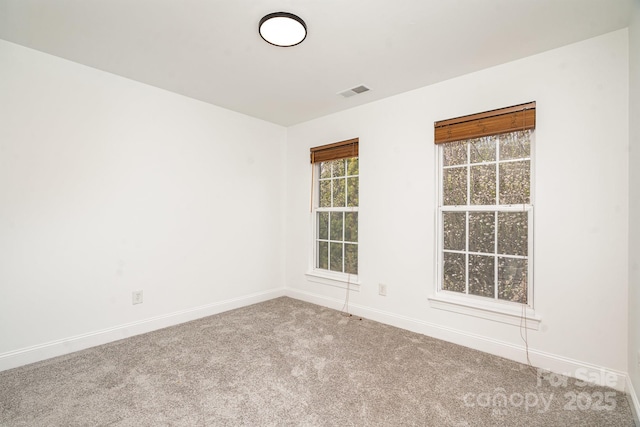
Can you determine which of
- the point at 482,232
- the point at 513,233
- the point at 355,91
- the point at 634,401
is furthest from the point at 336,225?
the point at 634,401

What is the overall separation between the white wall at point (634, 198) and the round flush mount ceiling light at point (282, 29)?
2047 millimetres

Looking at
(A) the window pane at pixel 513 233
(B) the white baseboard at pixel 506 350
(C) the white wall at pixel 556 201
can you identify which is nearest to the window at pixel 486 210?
(A) the window pane at pixel 513 233

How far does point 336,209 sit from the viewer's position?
396 cm

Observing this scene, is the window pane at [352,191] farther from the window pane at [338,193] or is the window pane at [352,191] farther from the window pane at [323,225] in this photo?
the window pane at [323,225]

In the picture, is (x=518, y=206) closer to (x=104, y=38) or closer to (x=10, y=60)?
(x=104, y=38)

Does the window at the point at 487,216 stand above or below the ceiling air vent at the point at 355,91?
below

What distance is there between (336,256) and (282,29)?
2.72 metres

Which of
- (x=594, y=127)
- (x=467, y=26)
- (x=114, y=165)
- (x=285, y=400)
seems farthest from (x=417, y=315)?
(x=114, y=165)

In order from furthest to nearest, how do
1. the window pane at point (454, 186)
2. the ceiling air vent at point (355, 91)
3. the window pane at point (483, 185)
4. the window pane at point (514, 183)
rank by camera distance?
the ceiling air vent at point (355, 91) < the window pane at point (454, 186) < the window pane at point (483, 185) < the window pane at point (514, 183)

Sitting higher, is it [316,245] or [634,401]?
[316,245]

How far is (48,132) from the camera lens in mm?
2533

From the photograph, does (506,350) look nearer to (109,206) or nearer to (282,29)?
(282,29)

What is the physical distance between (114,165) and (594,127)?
13.2 ft

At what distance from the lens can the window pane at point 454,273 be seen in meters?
2.93
